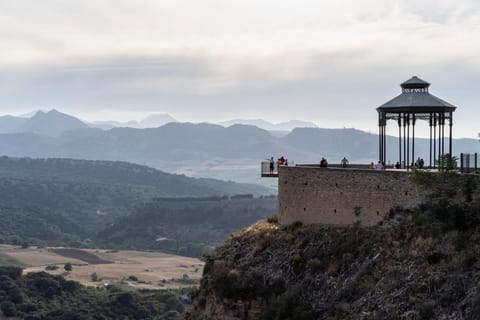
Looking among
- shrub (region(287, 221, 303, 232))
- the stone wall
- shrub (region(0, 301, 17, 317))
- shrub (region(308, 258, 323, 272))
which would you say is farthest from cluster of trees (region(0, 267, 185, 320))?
shrub (region(308, 258, 323, 272))

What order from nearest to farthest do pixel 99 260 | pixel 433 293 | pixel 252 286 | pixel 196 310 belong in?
pixel 433 293, pixel 252 286, pixel 196 310, pixel 99 260

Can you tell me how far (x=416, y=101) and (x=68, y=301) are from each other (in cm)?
7168

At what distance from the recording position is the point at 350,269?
865 inches

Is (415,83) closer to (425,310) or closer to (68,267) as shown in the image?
(425,310)

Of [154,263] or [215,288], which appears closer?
[215,288]

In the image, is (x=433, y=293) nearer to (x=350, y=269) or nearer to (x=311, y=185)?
(x=350, y=269)

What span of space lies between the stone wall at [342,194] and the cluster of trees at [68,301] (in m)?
53.3

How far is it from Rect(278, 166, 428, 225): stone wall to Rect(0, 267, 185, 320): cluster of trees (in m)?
53.3

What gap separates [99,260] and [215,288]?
133445 millimetres

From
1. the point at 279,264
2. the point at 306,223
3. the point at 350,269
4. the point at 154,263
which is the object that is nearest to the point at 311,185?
the point at 306,223

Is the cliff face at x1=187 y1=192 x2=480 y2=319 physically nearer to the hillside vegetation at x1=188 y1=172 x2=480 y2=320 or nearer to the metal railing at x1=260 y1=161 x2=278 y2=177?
the hillside vegetation at x1=188 y1=172 x2=480 y2=320

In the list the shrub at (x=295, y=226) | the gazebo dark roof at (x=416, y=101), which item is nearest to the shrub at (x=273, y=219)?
the shrub at (x=295, y=226)

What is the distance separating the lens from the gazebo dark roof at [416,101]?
88.7 feet

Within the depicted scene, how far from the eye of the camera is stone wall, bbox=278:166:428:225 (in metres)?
22.9
